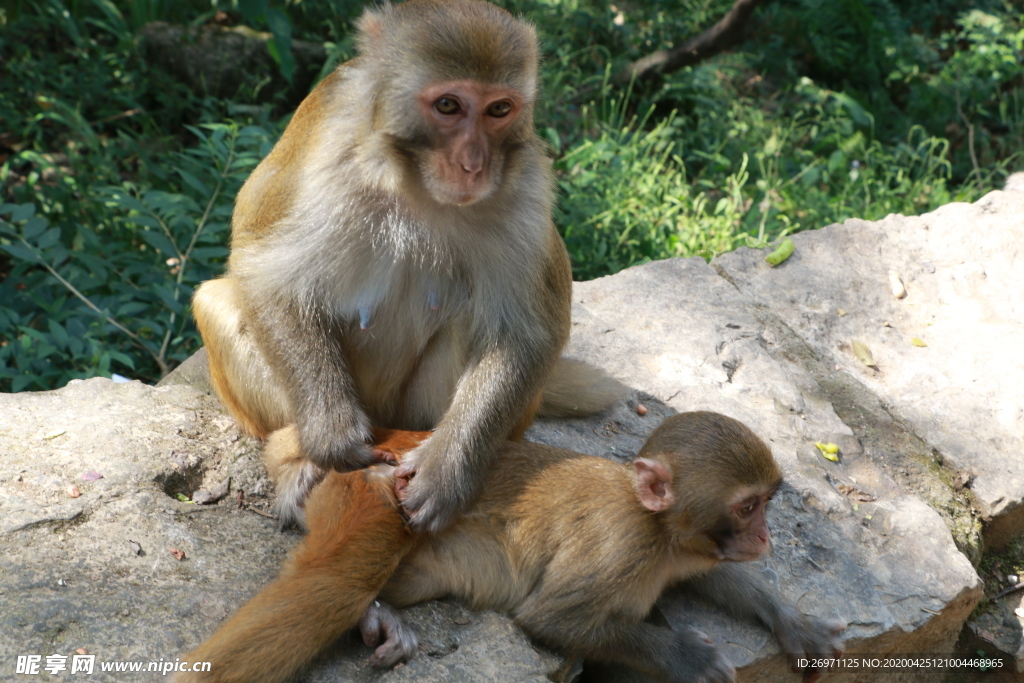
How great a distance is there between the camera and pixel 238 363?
12.4ft

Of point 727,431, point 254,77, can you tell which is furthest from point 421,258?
point 254,77

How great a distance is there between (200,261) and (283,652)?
3333mm

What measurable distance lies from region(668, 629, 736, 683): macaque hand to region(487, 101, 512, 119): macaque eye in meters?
1.86

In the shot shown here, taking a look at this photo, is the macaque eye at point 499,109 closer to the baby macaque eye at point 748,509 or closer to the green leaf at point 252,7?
the baby macaque eye at point 748,509

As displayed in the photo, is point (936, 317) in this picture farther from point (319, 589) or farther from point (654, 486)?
point (319, 589)

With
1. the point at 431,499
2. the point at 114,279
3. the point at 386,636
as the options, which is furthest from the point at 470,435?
the point at 114,279

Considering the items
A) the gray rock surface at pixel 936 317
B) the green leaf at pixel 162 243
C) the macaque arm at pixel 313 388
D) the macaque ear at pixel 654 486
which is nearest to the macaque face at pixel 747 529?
the macaque ear at pixel 654 486

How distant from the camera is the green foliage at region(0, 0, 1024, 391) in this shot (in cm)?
539

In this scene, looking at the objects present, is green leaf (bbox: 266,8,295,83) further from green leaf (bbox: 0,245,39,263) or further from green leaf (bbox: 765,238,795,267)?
green leaf (bbox: 765,238,795,267)

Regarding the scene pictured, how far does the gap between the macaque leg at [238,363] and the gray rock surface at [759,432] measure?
0.18m

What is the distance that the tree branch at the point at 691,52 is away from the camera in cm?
834

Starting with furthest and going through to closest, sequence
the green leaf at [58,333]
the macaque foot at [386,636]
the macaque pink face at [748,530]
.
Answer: the green leaf at [58,333], the macaque pink face at [748,530], the macaque foot at [386,636]

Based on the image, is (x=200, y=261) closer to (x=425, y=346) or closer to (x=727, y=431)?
(x=425, y=346)

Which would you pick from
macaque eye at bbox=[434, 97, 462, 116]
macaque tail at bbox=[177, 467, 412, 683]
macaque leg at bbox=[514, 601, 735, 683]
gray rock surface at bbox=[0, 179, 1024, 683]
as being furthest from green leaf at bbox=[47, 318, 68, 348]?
macaque leg at bbox=[514, 601, 735, 683]
